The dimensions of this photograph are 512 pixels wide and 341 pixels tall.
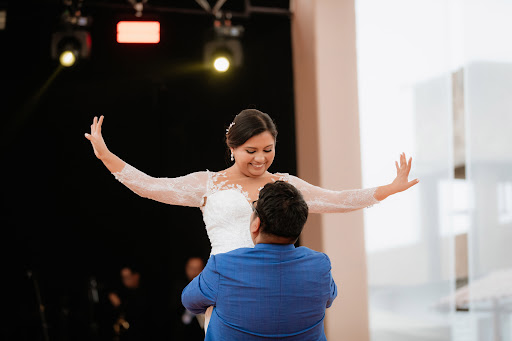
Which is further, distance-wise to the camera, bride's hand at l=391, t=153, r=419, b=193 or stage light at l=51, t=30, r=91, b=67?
stage light at l=51, t=30, r=91, b=67

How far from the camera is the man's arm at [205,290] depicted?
2078mm

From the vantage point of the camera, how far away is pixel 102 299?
7.62 m

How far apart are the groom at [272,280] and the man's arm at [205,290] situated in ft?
0.06

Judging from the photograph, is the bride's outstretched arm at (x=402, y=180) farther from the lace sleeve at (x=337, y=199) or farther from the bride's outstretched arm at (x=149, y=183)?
the bride's outstretched arm at (x=149, y=183)

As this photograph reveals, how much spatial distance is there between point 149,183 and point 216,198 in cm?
30

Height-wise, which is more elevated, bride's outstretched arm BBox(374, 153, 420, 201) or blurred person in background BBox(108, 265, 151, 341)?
bride's outstretched arm BBox(374, 153, 420, 201)

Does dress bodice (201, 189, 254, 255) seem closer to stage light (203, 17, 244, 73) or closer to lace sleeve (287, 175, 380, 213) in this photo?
lace sleeve (287, 175, 380, 213)

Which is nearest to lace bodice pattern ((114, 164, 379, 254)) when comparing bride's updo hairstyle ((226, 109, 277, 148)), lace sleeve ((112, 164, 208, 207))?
lace sleeve ((112, 164, 208, 207))

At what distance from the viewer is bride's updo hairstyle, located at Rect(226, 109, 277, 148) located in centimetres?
260

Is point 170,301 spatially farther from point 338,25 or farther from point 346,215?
point 338,25

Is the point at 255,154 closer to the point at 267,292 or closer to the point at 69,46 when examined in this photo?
the point at 267,292

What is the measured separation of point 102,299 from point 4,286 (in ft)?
4.32

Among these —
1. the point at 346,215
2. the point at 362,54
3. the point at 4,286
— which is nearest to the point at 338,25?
the point at 362,54

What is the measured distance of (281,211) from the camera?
78.3 inches
